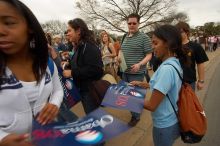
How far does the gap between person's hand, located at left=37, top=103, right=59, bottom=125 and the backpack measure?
1.06m

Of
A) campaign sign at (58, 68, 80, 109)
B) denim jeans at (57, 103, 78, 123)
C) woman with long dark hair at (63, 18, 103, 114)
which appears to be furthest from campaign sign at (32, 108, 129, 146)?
campaign sign at (58, 68, 80, 109)

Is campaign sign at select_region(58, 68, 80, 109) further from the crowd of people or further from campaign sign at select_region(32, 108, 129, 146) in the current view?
campaign sign at select_region(32, 108, 129, 146)

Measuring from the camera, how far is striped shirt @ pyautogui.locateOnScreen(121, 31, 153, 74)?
→ 4.96m

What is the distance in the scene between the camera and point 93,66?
12.0ft

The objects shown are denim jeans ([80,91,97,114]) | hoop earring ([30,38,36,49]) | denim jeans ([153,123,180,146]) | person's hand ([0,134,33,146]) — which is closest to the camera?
person's hand ([0,134,33,146])

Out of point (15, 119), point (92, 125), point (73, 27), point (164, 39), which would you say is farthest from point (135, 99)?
point (73, 27)

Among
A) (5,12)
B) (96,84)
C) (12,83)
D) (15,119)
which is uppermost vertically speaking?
(5,12)

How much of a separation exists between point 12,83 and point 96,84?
80.4 inches

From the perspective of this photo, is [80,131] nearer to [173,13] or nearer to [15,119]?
[15,119]

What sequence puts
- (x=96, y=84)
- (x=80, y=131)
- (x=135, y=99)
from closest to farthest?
(x=80, y=131) < (x=135, y=99) < (x=96, y=84)

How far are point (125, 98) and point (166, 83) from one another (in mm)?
320

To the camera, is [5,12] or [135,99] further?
[135,99]

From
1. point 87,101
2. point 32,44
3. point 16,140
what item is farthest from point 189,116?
point 87,101

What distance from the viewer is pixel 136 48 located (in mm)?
4980
